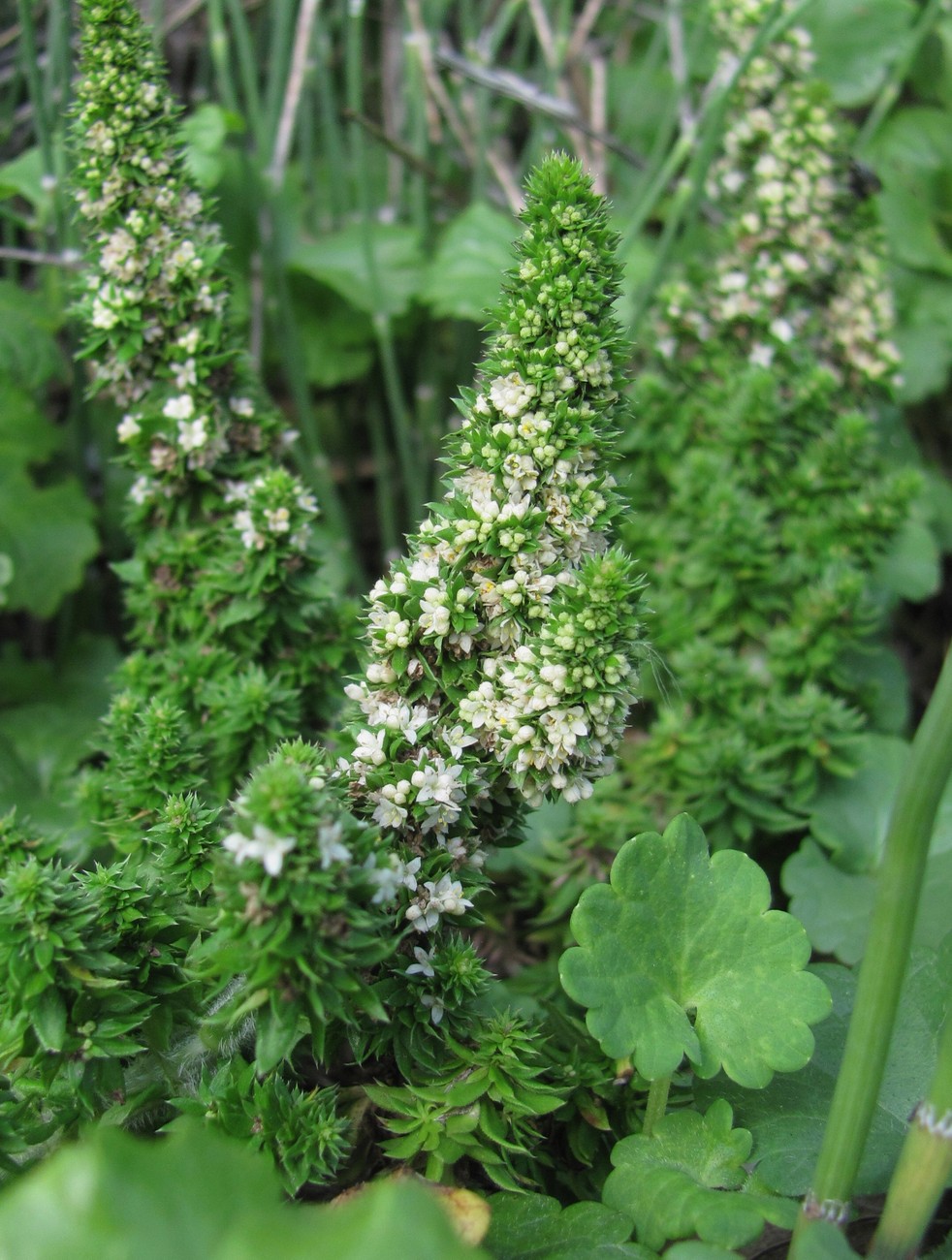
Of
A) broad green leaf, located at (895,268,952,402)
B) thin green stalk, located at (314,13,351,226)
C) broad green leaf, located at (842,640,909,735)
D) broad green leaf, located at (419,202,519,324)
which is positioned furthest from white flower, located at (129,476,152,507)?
broad green leaf, located at (895,268,952,402)

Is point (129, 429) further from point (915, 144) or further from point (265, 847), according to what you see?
point (915, 144)

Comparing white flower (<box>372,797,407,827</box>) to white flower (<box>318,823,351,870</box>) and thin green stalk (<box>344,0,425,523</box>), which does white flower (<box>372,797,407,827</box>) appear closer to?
white flower (<box>318,823,351,870</box>)

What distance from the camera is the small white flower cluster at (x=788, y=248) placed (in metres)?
2.09

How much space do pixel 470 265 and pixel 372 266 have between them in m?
0.21

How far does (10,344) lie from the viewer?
195cm

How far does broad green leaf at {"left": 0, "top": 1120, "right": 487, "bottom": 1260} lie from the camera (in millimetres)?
789

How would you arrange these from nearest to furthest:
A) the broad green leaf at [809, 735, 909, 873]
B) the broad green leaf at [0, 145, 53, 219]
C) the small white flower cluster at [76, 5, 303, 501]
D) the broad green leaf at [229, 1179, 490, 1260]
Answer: the broad green leaf at [229, 1179, 490, 1260], the small white flower cluster at [76, 5, 303, 501], the broad green leaf at [809, 735, 909, 873], the broad green leaf at [0, 145, 53, 219]

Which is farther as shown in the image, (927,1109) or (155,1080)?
(155,1080)

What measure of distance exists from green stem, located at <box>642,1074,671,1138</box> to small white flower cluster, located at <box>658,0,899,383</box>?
1338mm

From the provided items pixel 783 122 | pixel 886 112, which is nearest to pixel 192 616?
pixel 783 122

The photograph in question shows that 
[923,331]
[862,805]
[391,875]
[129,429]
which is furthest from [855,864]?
[923,331]

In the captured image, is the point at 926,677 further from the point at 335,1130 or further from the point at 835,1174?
the point at 335,1130

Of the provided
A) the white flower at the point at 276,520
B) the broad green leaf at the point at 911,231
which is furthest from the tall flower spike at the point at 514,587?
the broad green leaf at the point at 911,231

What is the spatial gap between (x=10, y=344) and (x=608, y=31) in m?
2.10
